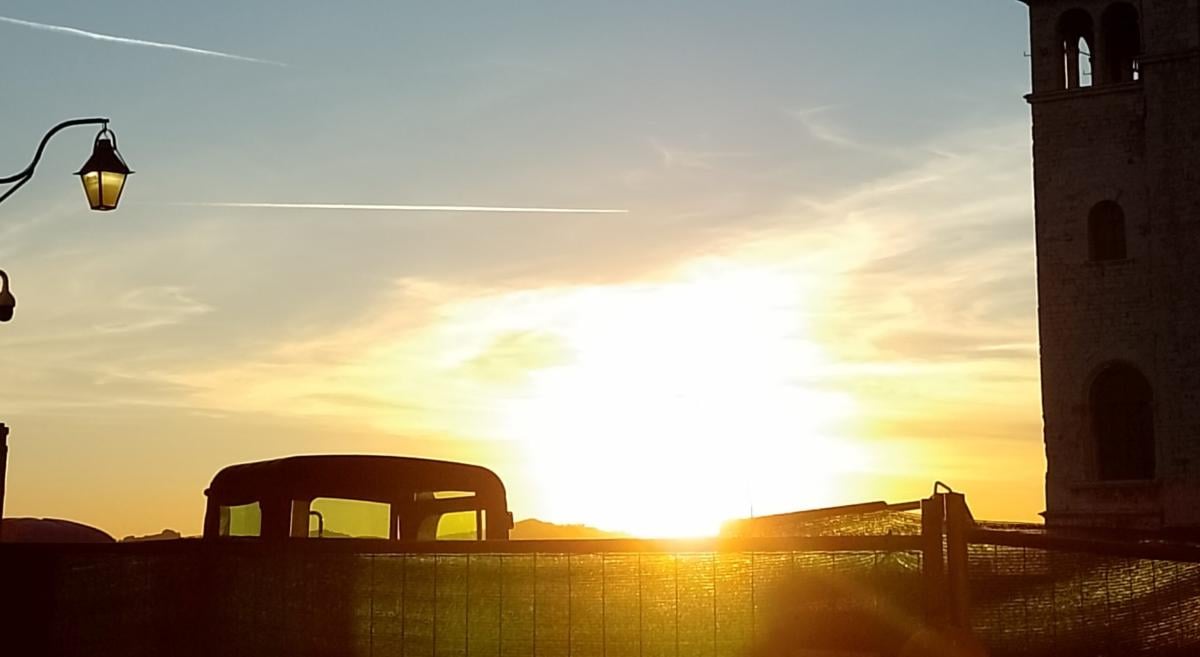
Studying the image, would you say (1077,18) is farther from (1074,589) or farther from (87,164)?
(1074,589)

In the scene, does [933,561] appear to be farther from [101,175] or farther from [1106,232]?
[1106,232]

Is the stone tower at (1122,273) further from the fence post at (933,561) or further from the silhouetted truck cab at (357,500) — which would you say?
the fence post at (933,561)

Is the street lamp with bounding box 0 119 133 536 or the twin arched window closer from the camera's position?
the street lamp with bounding box 0 119 133 536

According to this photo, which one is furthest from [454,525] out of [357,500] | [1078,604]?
[1078,604]

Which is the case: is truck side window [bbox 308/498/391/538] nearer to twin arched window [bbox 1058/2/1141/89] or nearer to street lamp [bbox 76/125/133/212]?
street lamp [bbox 76/125/133/212]

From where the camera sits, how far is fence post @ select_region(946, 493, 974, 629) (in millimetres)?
7980

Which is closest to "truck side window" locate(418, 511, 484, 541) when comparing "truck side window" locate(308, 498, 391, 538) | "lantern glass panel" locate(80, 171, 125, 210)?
"truck side window" locate(308, 498, 391, 538)

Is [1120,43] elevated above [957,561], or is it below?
above

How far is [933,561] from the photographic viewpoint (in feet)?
26.3

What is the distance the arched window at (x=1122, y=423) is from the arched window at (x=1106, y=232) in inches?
109

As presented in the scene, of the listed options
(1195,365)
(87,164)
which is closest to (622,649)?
(87,164)

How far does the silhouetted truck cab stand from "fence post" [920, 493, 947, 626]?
7565 mm

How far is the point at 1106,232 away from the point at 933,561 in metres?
33.7

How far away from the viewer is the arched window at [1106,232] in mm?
39531
